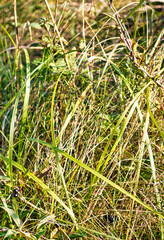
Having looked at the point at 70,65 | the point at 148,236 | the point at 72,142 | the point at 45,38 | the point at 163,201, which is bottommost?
the point at 148,236

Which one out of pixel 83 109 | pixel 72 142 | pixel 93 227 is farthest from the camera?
pixel 83 109

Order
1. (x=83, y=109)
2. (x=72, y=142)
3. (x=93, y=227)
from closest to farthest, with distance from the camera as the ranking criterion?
(x=93, y=227)
(x=72, y=142)
(x=83, y=109)

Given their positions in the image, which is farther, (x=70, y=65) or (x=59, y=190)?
(x=70, y=65)

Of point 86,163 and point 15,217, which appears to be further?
point 86,163

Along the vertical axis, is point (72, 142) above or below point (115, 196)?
above

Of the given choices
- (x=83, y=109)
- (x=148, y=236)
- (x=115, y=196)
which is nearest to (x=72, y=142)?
(x=83, y=109)

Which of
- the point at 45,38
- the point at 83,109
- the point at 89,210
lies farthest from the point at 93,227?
the point at 45,38

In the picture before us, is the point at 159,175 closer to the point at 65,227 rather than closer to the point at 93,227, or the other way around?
the point at 93,227

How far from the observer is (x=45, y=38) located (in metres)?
1.27

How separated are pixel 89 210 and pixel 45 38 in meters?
0.94

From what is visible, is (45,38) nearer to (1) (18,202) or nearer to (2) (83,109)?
(2) (83,109)

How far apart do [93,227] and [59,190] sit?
225 mm

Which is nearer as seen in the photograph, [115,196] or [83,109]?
[115,196]

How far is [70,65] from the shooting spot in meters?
1.28
